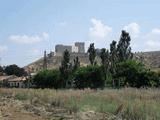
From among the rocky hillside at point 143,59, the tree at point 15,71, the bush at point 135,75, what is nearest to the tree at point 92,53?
the bush at point 135,75

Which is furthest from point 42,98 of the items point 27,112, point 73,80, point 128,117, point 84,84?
point 73,80

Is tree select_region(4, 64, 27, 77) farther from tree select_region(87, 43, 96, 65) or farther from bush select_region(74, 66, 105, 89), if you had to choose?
bush select_region(74, 66, 105, 89)

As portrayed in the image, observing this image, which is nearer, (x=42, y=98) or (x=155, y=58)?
(x=42, y=98)

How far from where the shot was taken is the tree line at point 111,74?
64438mm

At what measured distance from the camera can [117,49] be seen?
253 ft

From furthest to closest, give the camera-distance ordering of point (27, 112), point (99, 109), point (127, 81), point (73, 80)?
point (73, 80) < point (127, 81) < point (27, 112) < point (99, 109)

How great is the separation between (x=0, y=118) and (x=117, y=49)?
60.0 m

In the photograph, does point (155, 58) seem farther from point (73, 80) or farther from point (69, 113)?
point (69, 113)

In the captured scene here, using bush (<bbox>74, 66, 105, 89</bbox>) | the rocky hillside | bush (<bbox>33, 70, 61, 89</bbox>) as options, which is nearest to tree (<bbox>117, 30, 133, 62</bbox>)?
bush (<bbox>74, 66, 105, 89</bbox>)

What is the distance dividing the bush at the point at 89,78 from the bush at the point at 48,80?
4.14 metres

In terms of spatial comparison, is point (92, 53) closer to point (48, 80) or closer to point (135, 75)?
point (48, 80)

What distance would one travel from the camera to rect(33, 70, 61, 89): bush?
8260 centimetres

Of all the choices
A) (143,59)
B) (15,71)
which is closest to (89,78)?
(15,71)

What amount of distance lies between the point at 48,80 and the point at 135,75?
2514cm
